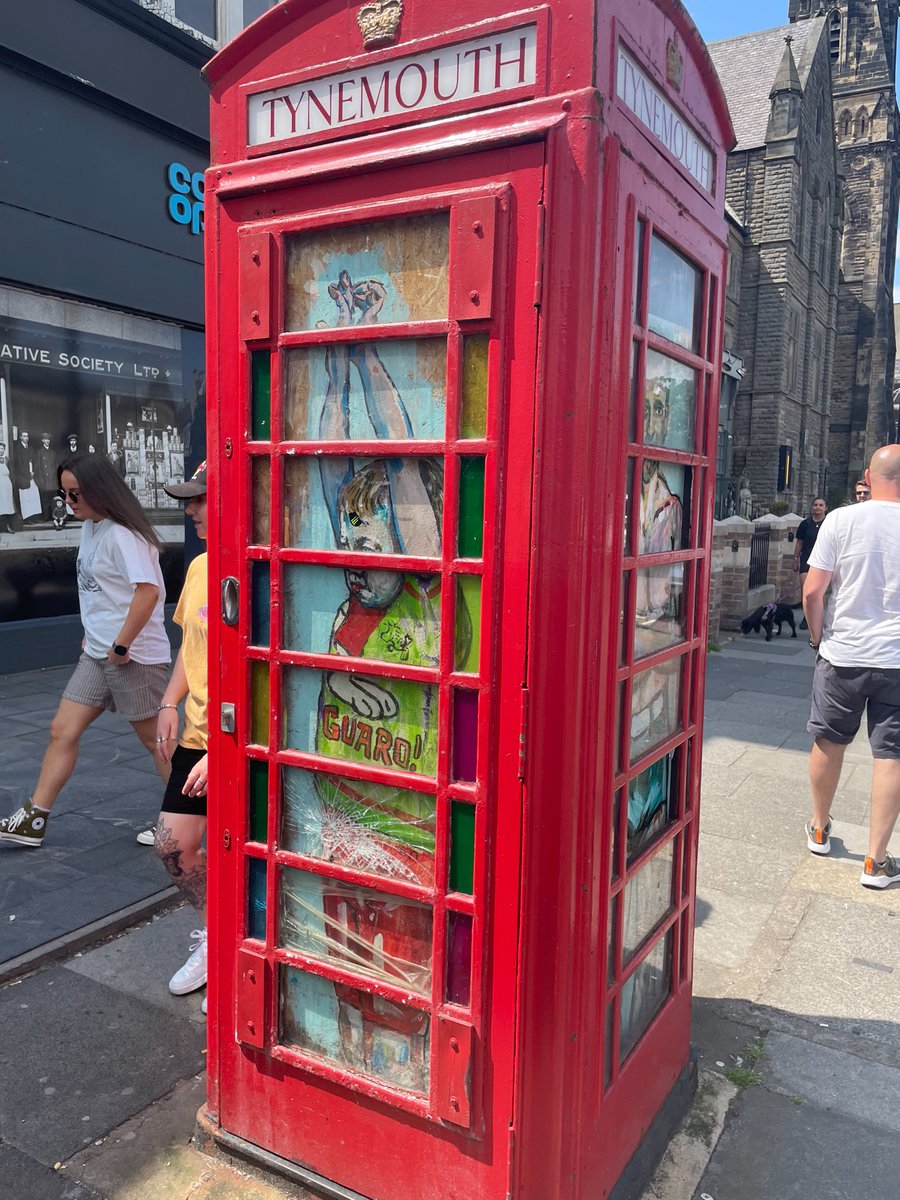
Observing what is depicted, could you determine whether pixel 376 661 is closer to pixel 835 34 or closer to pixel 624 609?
pixel 624 609

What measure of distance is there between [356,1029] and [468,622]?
1.12 meters

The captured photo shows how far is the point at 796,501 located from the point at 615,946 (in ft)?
111

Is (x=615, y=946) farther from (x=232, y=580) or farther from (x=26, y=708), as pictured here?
(x=26, y=708)

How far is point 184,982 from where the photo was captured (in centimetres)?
333

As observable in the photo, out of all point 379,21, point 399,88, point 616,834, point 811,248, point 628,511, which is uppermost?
point 811,248

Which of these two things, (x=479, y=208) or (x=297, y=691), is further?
(x=297, y=691)

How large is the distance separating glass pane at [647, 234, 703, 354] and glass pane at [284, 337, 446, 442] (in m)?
0.58

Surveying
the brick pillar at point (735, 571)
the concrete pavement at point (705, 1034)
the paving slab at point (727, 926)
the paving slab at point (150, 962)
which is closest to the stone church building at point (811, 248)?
A: the brick pillar at point (735, 571)

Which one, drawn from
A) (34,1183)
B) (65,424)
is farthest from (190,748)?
(65,424)

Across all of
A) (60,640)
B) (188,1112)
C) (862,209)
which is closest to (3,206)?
(60,640)

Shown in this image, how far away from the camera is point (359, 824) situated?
2.24 metres

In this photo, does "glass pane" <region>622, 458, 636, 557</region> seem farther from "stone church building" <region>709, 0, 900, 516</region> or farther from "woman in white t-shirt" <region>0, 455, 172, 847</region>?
"stone church building" <region>709, 0, 900, 516</region>

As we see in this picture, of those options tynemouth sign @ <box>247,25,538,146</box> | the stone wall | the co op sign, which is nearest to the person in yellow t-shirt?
tynemouth sign @ <box>247,25,538,146</box>

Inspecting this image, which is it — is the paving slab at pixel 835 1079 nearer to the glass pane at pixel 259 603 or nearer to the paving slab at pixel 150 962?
the paving slab at pixel 150 962
